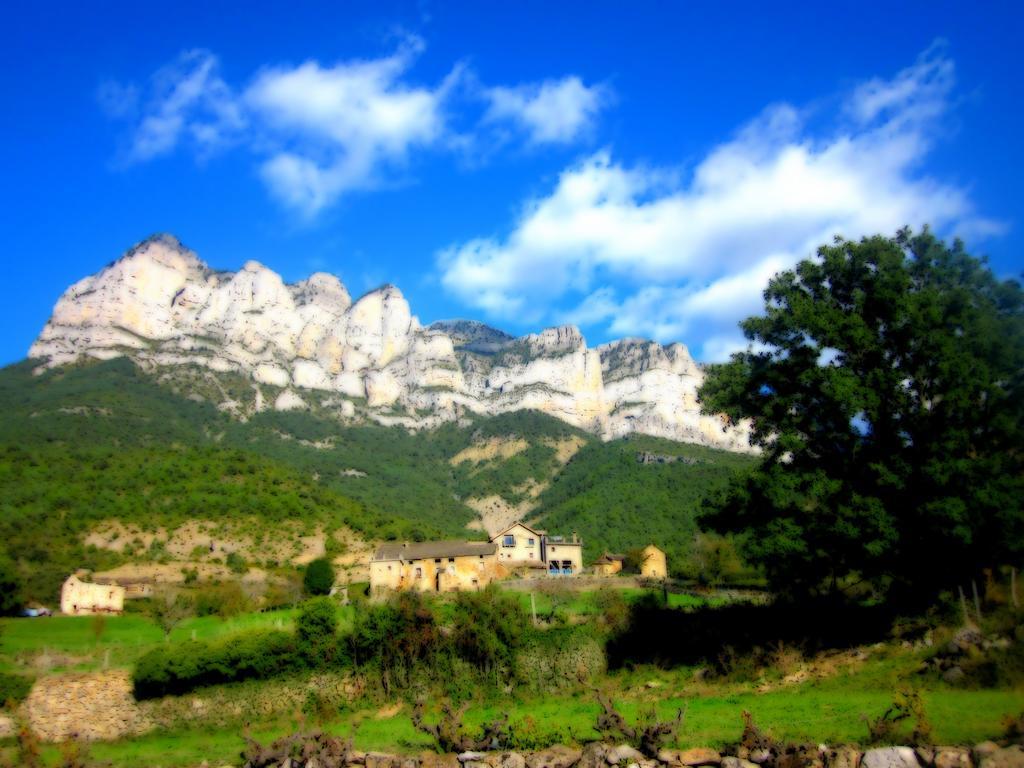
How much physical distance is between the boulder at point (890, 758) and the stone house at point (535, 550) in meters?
44.4

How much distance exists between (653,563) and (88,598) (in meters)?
38.4

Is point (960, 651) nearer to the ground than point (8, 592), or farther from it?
nearer to the ground

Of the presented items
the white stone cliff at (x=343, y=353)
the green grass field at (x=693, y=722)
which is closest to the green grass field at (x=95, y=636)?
the green grass field at (x=693, y=722)

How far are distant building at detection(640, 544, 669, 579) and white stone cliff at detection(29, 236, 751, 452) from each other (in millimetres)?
94334

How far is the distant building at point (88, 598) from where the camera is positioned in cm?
4062

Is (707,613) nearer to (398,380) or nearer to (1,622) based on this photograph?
(1,622)

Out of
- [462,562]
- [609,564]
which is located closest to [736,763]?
[462,562]

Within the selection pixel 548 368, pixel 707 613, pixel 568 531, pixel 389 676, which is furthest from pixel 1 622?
pixel 548 368

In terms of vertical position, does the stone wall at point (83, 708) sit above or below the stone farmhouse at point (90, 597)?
below

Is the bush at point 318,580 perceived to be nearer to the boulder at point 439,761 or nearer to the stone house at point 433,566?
the stone house at point 433,566

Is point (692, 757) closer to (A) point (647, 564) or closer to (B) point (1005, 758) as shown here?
(B) point (1005, 758)

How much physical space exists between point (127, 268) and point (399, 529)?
113713 mm

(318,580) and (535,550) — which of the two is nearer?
(318,580)

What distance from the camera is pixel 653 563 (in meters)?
54.6
